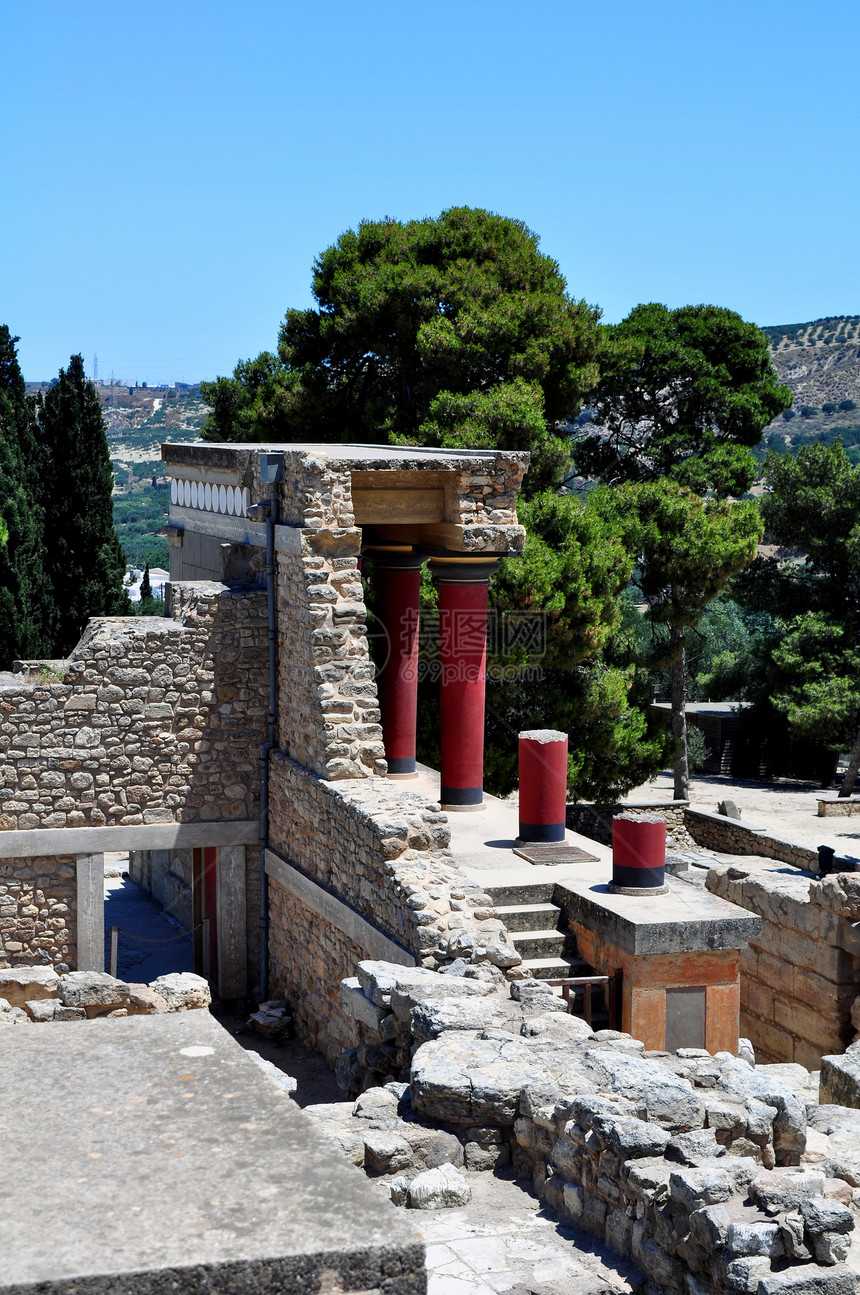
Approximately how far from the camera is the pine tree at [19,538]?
21562 millimetres

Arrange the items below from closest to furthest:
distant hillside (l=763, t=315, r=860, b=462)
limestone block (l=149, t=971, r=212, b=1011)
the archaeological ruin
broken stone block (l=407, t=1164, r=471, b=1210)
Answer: the archaeological ruin → broken stone block (l=407, t=1164, r=471, b=1210) → limestone block (l=149, t=971, r=212, b=1011) → distant hillside (l=763, t=315, r=860, b=462)

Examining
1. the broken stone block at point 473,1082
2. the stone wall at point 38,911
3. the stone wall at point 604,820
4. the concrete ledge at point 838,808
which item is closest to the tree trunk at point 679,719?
the concrete ledge at point 838,808

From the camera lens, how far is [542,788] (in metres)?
11.4

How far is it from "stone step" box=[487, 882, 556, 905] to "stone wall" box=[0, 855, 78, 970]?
4358 millimetres

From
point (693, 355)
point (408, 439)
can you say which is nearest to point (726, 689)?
point (693, 355)

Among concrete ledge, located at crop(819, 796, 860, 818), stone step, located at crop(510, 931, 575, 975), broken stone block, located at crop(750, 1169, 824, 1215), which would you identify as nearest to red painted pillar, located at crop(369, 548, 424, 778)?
stone step, located at crop(510, 931, 575, 975)

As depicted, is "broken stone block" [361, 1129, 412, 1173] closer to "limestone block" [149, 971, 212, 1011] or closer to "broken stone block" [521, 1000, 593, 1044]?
"broken stone block" [521, 1000, 593, 1044]

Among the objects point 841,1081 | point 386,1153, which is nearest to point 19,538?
point 841,1081

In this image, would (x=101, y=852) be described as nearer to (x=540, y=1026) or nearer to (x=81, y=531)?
(x=540, y=1026)

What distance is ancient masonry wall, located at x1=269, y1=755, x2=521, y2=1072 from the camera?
8875 mm

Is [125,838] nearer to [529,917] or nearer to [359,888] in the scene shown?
[359,888]

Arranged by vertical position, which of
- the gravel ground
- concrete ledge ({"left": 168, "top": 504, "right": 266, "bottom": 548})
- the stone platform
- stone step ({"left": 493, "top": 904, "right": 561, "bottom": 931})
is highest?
concrete ledge ({"left": 168, "top": 504, "right": 266, "bottom": 548})

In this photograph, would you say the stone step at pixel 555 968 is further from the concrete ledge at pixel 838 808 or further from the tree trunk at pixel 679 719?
the concrete ledge at pixel 838 808

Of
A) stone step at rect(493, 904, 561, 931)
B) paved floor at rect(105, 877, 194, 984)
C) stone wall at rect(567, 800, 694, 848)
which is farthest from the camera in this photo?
stone wall at rect(567, 800, 694, 848)
